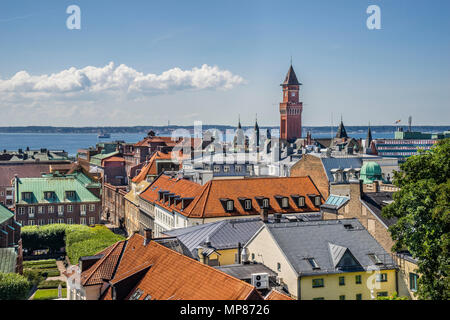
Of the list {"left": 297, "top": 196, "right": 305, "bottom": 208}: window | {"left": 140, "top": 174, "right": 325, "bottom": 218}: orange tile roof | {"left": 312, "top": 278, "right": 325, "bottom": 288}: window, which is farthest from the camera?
{"left": 297, "top": 196, "right": 305, "bottom": 208}: window

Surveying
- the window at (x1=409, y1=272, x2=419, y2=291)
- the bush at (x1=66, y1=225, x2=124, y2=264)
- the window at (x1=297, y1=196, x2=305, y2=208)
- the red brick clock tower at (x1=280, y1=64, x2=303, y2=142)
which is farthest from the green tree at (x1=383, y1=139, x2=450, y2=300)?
the red brick clock tower at (x1=280, y1=64, x2=303, y2=142)

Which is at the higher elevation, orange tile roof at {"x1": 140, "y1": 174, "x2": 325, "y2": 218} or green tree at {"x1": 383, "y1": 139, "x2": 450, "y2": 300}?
green tree at {"x1": 383, "y1": 139, "x2": 450, "y2": 300}

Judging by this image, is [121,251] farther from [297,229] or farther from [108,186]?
[108,186]

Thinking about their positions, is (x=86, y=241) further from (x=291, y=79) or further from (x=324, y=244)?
(x=291, y=79)

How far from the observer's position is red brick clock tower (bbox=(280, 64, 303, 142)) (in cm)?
15688

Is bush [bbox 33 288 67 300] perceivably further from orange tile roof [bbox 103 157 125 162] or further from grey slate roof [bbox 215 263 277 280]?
orange tile roof [bbox 103 157 125 162]

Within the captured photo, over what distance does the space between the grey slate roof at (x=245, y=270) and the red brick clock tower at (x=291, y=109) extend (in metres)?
128

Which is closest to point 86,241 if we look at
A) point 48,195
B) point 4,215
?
point 4,215

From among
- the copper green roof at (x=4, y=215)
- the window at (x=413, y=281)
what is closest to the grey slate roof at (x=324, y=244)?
the window at (x=413, y=281)

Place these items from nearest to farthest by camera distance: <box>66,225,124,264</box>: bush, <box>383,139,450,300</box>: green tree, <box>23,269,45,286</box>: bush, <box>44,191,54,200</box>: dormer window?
<box>383,139,450,300</box>: green tree → <box>23,269,45,286</box>: bush → <box>66,225,124,264</box>: bush → <box>44,191,54,200</box>: dormer window

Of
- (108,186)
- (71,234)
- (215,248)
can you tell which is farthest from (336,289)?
(108,186)

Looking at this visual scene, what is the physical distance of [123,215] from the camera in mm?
80375

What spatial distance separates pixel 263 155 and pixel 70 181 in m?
32.3

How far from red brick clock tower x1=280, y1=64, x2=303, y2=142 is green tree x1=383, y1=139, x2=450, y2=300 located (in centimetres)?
12939
